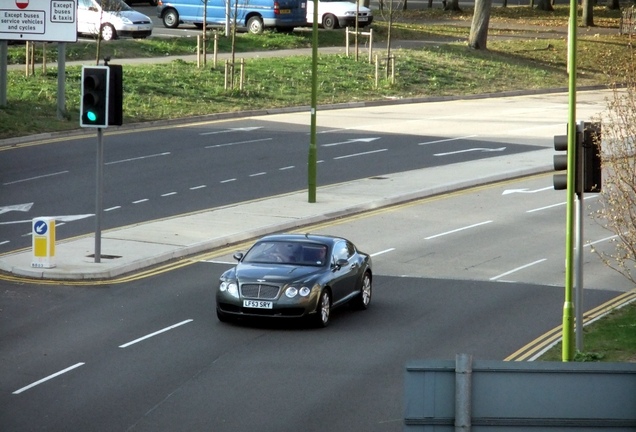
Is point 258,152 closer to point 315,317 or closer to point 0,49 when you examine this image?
point 0,49

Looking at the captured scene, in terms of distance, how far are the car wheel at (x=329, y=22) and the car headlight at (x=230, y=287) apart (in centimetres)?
4426

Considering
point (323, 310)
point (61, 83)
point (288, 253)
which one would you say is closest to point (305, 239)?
point (288, 253)

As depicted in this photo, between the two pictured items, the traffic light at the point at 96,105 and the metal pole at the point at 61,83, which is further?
the metal pole at the point at 61,83

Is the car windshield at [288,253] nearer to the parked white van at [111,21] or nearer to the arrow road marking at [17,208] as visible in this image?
the arrow road marking at [17,208]

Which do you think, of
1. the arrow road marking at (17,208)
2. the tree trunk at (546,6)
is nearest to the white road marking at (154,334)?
the arrow road marking at (17,208)

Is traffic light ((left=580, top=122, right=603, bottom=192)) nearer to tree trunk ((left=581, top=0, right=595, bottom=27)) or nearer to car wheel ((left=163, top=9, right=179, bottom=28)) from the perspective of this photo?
car wheel ((left=163, top=9, right=179, bottom=28))

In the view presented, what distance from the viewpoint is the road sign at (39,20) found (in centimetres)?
3756

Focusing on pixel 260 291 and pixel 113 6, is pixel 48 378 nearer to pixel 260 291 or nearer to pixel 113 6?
pixel 260 291

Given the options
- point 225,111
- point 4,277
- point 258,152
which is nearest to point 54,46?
point 225,111

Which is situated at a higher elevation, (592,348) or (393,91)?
(393,91)

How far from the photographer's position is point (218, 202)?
28.6m

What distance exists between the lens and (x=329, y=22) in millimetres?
61281

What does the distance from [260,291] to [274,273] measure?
1.66ft

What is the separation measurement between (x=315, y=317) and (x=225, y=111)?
24415 mm
